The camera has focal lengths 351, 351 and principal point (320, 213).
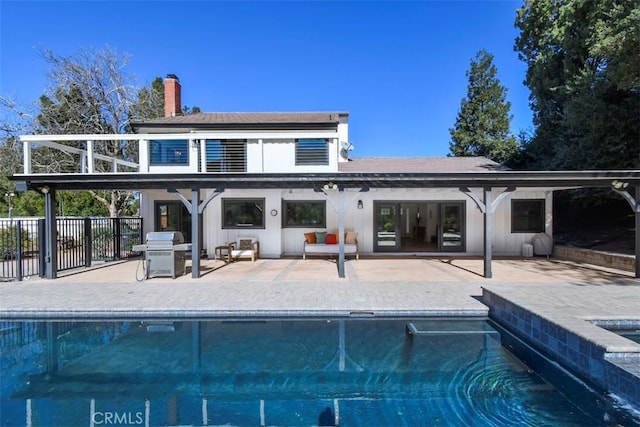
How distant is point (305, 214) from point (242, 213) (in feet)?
8.00

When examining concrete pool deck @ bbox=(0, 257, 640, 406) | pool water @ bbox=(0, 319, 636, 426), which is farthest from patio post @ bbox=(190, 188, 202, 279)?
pool water @ bbox=(0, 319, 636, 426)

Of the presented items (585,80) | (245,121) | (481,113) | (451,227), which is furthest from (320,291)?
(481,113)

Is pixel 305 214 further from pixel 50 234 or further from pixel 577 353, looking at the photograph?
pixel 577 353

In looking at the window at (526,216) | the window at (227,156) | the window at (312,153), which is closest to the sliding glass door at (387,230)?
the window at (312,153)

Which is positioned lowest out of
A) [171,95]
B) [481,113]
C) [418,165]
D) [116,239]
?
[116,239]

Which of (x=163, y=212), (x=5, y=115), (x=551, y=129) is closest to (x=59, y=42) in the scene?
(x=5, y=115)

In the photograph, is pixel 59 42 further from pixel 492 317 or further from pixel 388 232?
pixel 492 317

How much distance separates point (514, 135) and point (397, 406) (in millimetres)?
29453

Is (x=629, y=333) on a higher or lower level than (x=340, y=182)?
lower

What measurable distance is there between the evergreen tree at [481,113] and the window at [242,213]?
21.1 metres

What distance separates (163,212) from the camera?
14.4 m

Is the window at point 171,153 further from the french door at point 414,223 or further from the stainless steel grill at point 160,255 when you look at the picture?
the french door at point 414,223

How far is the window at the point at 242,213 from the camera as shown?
1350 cm

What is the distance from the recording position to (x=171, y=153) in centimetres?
1296
